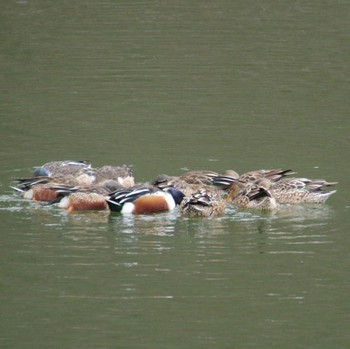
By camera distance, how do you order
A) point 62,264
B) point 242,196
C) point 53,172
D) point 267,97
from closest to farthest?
1. point 62,264
2. point 242,196
3. point 53,172
4. point 267,97

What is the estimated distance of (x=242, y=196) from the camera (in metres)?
14.1

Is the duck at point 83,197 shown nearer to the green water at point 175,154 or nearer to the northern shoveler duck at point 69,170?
the green water at point 175,154

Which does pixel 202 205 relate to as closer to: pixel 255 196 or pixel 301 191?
pixel 255 196

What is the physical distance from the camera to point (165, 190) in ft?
45.5

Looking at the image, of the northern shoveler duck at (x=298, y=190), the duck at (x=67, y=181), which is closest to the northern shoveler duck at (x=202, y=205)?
the northern shoveler duck at (x=298, y=190)

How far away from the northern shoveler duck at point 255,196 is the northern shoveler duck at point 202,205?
376mm

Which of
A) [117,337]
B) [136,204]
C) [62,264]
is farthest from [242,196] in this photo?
[117,337]

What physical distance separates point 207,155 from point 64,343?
6.95 metres

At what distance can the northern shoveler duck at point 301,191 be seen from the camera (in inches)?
560

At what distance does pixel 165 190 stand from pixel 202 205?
607 millimetres

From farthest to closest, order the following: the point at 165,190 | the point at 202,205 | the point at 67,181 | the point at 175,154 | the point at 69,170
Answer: the point at 175,154
the point at 69,170
the point at 67,181
the point at 165,190
the point at 202,205

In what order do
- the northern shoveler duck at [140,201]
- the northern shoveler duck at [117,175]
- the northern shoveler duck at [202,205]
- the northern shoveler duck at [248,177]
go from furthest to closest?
the northern shoveler duck at [248,177] → the northern shoveler duck at [117,175] → the northern shoveler duck at [140,201] → the northern shoveler duck at [202,205]

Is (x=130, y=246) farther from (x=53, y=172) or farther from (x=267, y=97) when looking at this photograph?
(x=267, y=97)

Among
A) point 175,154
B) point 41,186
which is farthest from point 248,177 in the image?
point 41,186
